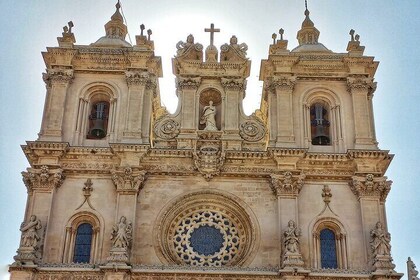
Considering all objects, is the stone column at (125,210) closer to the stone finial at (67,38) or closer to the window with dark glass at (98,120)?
the window with dark glass at (98,120)

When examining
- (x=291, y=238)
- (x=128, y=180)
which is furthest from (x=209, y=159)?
(x=291, y=238)

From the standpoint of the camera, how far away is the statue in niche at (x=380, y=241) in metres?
26.3

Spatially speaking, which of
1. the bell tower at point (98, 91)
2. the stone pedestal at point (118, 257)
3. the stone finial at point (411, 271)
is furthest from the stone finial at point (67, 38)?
the stone finial at point (411, 271)

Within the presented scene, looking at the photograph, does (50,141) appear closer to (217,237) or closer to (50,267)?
(50,267)

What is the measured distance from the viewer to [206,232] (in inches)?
1102

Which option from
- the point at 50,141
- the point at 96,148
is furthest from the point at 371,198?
the point at 50,141

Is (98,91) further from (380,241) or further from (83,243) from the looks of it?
(380,241)

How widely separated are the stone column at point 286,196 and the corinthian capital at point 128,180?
5.29 m

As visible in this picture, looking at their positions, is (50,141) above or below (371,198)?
above

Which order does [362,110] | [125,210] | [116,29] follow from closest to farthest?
1. [125,210]
2. [362,110]
3. [116,29]

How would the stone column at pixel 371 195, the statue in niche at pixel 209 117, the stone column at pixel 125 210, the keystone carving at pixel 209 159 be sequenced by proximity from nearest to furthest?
the stone column at pixel 125 210 < the stone column at pixel 371 195 < the keystone carving at pixel 209 159 < the statue in niche at pixel 209 117

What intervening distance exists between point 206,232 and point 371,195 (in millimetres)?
6677

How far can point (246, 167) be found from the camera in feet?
94.8

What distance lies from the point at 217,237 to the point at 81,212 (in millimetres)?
5419
